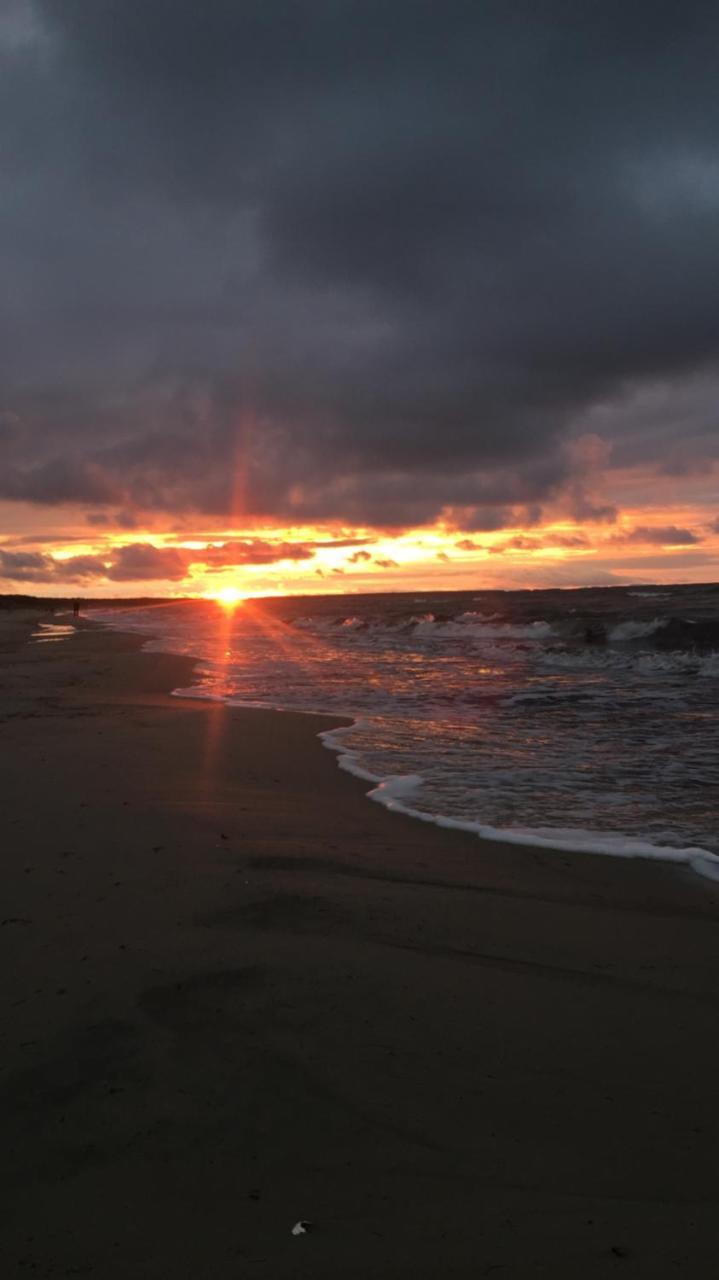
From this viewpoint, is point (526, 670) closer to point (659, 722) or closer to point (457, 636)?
point (659, 722)

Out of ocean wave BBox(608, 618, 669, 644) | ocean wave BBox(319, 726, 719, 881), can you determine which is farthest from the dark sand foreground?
ocean wave BBox(608, 618, 669, 644)

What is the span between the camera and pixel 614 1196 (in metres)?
2.40

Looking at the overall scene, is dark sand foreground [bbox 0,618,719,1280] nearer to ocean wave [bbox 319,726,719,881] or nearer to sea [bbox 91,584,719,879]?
ocean wave [bbox 319,726,719,881]

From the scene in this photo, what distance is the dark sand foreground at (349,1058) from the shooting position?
2279 millimetres

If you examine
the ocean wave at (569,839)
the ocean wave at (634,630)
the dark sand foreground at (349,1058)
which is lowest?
the dark sand foreground at (349,1058)

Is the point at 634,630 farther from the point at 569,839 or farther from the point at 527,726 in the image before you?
the point at 569,839

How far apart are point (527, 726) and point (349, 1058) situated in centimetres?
820

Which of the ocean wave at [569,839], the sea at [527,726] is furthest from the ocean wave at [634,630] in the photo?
the ocean wave at [569,839]

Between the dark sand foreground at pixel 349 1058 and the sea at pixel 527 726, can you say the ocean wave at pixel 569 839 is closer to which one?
the sea at pixel 527 726

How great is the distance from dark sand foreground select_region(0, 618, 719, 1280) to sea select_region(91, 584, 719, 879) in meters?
0.92

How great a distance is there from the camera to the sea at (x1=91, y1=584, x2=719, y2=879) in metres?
6.43

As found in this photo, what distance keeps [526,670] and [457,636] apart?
1465 cm

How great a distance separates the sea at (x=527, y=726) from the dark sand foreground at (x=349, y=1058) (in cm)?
92

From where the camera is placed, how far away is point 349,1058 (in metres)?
3.06
